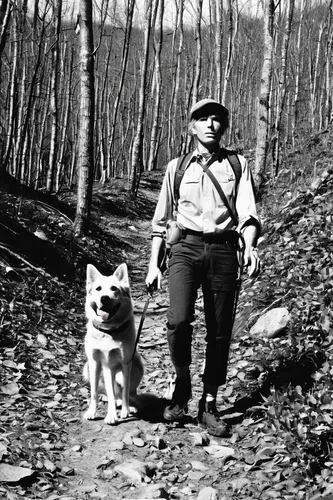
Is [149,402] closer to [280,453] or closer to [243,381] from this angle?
[243,381]

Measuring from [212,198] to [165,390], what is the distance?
6.85 ft

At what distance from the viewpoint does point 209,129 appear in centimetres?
349

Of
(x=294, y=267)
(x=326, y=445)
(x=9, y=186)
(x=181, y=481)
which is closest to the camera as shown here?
(x=326, y=445)

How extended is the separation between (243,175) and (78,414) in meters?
2.36

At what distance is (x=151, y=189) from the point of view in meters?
22.3

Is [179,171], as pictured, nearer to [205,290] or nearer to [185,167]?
[185,167]

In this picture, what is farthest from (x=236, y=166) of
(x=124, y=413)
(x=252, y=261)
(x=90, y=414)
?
(x=90, y=414)

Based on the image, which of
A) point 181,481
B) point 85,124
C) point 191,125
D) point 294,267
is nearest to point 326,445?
point 181,481

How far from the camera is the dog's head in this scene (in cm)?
378

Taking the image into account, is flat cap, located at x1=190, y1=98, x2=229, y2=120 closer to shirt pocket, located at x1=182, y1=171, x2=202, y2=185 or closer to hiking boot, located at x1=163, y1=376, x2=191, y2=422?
shirt pocket, located at x1=182, y1=171, x2=202, y2=185

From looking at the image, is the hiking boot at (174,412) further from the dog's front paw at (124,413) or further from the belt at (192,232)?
the belt at (192,232)

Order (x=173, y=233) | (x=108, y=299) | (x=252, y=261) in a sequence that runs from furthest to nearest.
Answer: (x=108, y=299), (x=173, y=233), (x=252, y=261)

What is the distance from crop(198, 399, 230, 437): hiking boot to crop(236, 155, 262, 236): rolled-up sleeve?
1.37 metres

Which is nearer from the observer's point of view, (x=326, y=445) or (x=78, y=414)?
(x=326, y=445)
